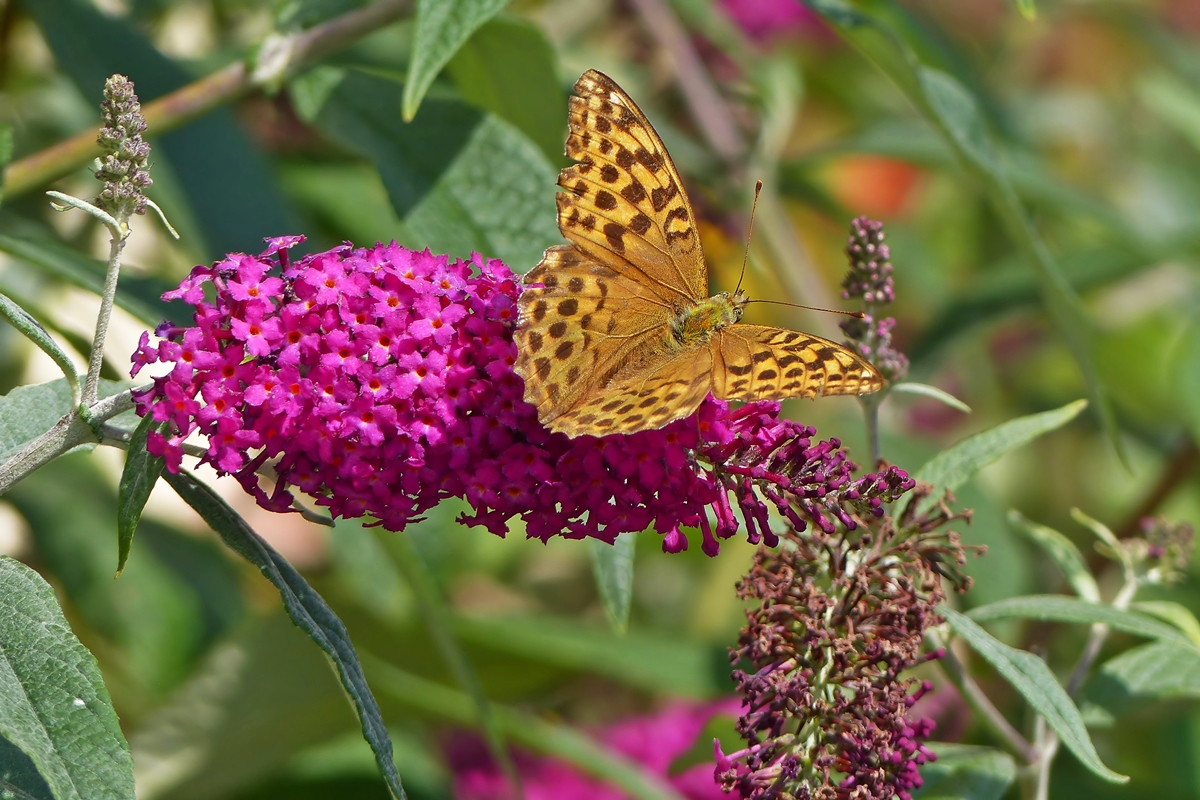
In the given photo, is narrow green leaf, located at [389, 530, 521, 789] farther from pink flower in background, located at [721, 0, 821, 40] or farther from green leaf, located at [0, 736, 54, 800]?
pink flower in background, located at [721, 0, 821, 40]

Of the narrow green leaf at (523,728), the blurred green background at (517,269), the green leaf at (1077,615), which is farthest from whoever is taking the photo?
the narrow green leaf at (523,728)

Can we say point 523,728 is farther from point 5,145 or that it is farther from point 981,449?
point 5,145

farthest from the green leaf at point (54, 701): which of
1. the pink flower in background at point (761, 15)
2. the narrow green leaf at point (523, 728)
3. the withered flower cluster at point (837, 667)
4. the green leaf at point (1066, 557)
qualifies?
the pink flower in background at point (761, 15)

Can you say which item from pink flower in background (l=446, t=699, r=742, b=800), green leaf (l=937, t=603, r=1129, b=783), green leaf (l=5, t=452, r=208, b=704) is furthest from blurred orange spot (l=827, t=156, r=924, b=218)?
green leaf (l=937, t=603, r=1129, b=783)

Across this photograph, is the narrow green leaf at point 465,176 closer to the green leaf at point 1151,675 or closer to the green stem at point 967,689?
the green stem at point 967,689

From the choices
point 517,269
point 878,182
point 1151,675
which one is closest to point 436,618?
point 517,269

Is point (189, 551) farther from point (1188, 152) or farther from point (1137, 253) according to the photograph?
point (1188, 152)
